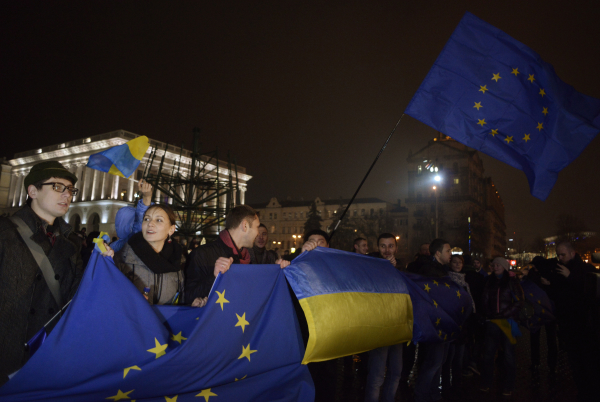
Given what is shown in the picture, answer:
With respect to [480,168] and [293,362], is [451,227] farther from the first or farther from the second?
[293,362]

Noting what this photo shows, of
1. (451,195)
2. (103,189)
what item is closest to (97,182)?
(103,189)

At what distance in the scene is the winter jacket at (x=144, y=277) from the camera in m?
3.52

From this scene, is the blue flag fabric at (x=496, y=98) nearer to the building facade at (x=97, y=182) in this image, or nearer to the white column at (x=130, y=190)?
the building facade at (x=97, y=182)

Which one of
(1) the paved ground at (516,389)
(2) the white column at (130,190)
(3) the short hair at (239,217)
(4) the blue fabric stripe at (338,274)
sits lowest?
(1) the paved ground at (516,389)

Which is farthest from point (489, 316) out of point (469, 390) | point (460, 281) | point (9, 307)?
point (9, 307)

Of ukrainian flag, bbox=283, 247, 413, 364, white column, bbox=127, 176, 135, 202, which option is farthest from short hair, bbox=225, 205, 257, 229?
white column, bbox=127, 176, 135, 202

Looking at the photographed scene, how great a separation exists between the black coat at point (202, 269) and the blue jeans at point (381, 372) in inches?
83.8

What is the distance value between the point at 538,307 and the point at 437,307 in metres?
3.89

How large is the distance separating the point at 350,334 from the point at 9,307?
9.27ft

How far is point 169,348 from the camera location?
2922mm

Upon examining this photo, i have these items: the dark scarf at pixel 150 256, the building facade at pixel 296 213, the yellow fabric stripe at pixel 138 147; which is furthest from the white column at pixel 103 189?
the dark scarf at pixel 150 256

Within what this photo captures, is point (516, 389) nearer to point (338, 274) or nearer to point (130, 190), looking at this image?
point (338, 274)

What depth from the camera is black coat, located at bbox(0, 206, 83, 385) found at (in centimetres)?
268

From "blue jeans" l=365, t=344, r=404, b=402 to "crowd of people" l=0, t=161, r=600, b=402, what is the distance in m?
0.01
